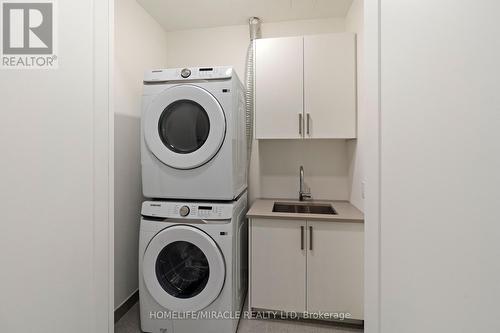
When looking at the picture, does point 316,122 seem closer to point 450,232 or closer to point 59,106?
point 450,232

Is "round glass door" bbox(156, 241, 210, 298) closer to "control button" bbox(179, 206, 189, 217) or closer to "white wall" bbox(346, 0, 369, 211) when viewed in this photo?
"control button" bbox(179, 206, 189, 217)

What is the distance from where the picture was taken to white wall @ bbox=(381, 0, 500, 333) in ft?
1.19

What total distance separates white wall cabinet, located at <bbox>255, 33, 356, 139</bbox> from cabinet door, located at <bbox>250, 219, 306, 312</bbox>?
0.81 meters

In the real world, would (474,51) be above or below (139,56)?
below

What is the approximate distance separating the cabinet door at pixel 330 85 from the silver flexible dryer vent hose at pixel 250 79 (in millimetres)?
532

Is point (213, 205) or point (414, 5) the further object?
point (213, 205)

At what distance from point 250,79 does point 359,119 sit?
1.09 meters

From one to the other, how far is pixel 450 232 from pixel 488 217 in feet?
0.30

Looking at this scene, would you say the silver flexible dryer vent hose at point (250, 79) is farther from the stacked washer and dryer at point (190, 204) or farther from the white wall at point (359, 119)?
the white wall at point (359, 119)

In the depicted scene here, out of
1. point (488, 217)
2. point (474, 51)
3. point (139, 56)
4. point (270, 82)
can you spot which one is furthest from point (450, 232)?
point (139, 56)

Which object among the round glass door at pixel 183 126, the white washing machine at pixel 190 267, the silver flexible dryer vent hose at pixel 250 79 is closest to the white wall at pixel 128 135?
the white washing machine at pixel 190 267

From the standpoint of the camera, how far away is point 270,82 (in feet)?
6.55

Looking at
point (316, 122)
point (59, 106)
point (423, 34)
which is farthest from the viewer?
point (316, 122)
